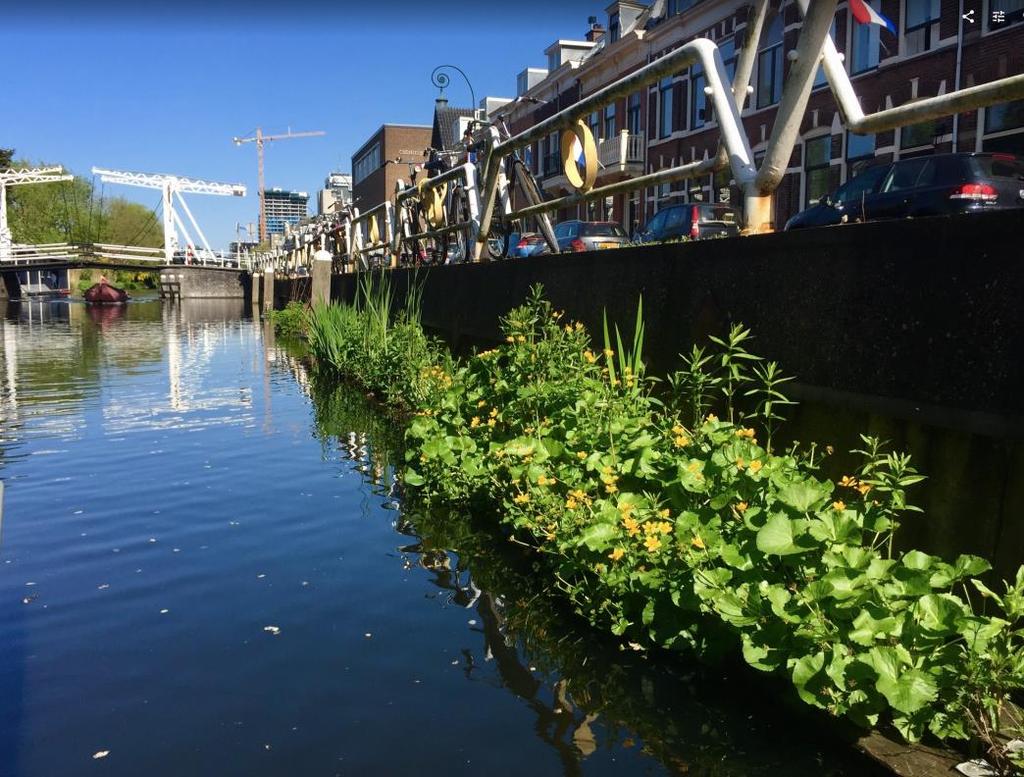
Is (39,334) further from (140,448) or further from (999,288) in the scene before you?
(999,288)

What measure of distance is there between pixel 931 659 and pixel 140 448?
20.6ft

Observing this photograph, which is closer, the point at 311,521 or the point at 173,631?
the point at 173,631

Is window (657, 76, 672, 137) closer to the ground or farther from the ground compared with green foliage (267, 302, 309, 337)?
farther from the ground

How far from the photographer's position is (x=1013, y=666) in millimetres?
2268

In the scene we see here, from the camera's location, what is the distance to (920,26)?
19.3m

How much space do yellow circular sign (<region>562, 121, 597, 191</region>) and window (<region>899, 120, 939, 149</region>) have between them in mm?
15161

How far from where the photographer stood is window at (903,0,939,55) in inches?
747

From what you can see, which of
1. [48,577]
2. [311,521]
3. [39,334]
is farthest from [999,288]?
[39,334]

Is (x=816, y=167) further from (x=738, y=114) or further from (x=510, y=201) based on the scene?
(x=738, y=114)

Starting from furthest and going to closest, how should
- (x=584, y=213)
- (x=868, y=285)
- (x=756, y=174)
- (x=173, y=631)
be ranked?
(x=584, y=213) < (x=756, y=174) < (x=173, y=631) < (x=868, y=285)

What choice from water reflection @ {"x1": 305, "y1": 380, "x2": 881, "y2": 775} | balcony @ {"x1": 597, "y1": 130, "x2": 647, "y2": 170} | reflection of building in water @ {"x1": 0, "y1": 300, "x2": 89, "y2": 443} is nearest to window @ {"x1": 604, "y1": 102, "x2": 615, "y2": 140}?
balcony @ {"x1": 597, "y1": 130, "x2": 647, "y2": 170}

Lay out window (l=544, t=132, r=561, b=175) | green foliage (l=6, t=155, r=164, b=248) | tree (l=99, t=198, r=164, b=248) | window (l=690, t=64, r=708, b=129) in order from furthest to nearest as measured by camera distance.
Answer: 1. tree (l=99, t=198, r=164, b=248)
2. green foliage (l=6, t=155, r=164, b=248)
3. window (l=544, t=132, r=561, b=175)
4. window (l=690, t=64, r=708, b=129)

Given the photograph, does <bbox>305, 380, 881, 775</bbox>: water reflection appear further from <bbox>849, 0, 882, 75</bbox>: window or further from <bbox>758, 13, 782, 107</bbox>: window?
<bbox>758, 13, 782, 107</bbox>: window

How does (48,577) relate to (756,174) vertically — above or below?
below
